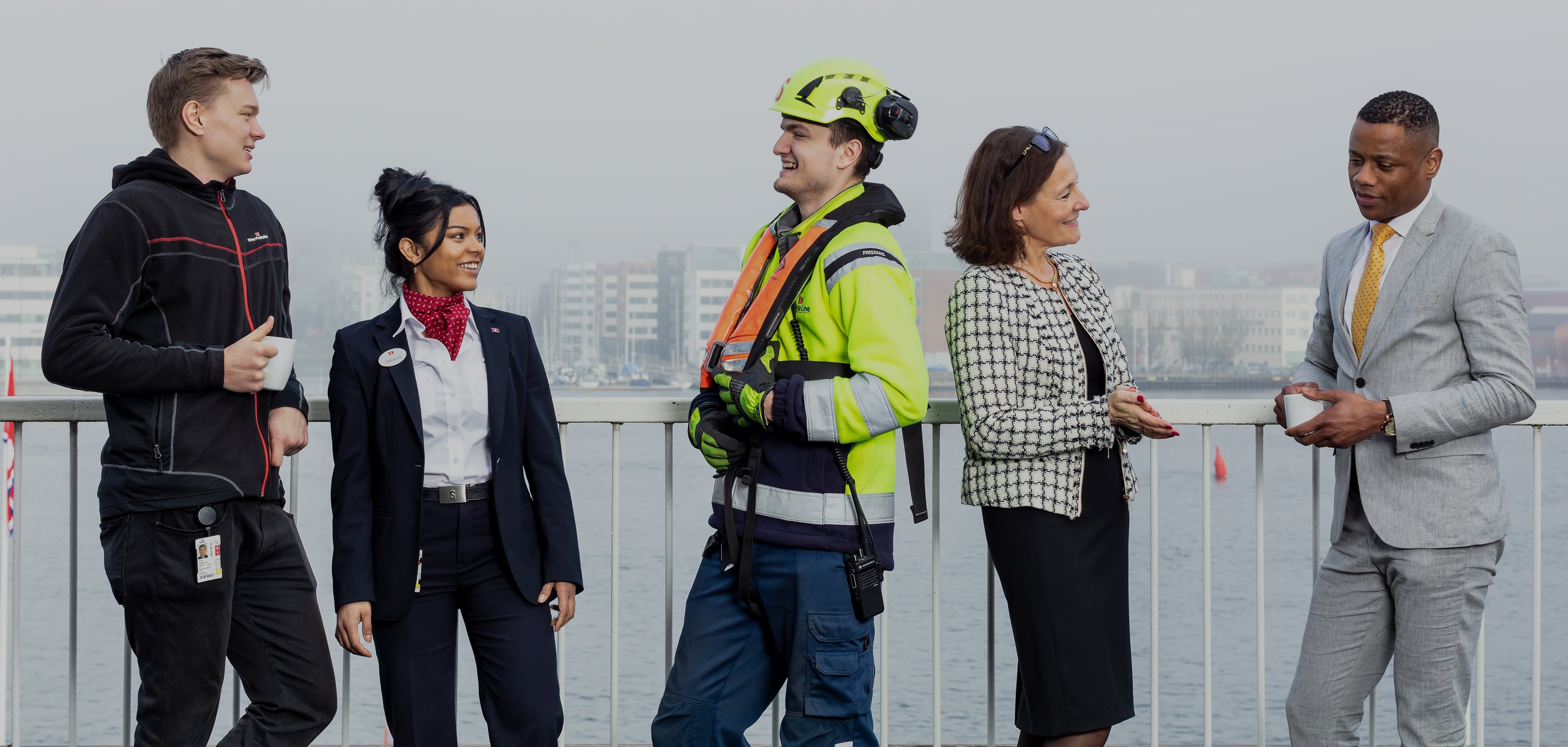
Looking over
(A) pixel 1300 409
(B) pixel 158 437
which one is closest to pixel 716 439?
(B) pixel 158 437

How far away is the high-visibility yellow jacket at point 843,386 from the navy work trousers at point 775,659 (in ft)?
0.23

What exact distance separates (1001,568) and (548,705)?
929mm

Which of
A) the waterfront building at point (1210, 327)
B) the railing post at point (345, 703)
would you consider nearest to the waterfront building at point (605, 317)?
Answer: the waterfront building at point (1210, 327)

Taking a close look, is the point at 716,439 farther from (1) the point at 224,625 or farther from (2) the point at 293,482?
(2) the point at 293,482

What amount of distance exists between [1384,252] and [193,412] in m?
2.31

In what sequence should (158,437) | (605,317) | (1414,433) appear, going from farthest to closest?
(605,317) < (1414,433) < (158,437)

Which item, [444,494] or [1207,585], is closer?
[444,494]

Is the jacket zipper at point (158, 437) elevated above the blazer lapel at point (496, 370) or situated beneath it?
situated beneath

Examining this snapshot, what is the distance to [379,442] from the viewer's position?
7.68 feet

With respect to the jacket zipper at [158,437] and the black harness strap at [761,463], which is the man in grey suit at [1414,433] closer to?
the black harness strap at [761,463]

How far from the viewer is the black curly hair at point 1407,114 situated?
235 cm

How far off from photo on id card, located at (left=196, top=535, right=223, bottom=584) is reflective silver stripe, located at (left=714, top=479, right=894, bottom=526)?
0.99 m

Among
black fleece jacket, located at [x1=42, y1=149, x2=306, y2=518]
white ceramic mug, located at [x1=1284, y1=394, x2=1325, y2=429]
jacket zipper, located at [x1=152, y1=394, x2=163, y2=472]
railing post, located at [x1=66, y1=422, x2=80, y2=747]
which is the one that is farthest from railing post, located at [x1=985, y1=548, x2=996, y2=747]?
railing post, located at [x1=66, y1=422, x2=80, y2=747]

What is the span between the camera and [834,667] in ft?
7.12
